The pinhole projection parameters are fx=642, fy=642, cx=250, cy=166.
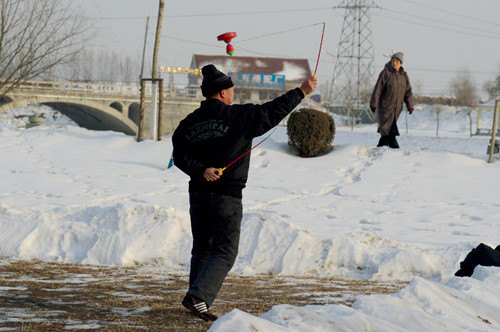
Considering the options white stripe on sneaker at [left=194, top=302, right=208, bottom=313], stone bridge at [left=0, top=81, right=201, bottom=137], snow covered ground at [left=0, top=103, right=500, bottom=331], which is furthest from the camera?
stone bridge at [left=0, top=81, right=201, bottom=137]

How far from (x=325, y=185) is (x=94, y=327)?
1189cm

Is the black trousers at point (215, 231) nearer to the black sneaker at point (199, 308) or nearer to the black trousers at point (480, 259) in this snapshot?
the black sneaker at point (199, 308)

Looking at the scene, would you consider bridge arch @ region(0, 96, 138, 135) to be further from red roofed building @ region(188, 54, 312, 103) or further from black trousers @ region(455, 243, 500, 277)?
black trousers @ region(455, 243, 500, 277)

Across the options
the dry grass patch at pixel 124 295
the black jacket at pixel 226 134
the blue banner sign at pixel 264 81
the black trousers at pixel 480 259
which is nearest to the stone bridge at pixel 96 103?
the blue banner sign at pixel 264 81

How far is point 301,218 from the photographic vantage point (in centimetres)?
1142

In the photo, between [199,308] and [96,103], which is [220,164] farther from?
[96,103]

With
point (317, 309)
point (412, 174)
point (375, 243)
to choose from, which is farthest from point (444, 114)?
point (317, 309)

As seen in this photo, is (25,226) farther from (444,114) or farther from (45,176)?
(444,114)

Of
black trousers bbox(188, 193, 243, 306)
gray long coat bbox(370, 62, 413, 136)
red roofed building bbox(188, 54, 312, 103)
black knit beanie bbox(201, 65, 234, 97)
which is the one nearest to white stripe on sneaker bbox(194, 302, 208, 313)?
black trousers bbox(188, 193, 243, 306)

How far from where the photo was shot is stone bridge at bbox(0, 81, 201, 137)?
4462 cm

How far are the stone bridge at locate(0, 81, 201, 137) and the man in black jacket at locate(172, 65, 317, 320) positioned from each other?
3740 cm

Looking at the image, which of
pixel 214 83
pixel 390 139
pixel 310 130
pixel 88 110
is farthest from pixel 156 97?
pixel 88 110

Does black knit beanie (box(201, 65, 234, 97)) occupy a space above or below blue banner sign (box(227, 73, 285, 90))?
below

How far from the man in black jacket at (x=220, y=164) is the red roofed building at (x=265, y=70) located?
72.9 metres
